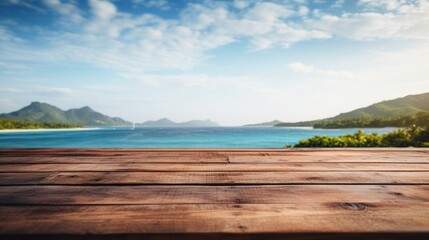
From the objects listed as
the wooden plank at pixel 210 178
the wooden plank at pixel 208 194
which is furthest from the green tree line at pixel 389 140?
→ the wooden plank at pixel 208 194

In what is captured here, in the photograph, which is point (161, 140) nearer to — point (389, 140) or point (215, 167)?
point (389, 140)

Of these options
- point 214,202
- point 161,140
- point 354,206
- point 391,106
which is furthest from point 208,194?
point 391,106

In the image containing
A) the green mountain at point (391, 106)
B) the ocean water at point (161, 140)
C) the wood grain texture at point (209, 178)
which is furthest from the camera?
the green mountain at point (391, 106)

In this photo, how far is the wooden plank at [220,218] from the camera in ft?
2.39

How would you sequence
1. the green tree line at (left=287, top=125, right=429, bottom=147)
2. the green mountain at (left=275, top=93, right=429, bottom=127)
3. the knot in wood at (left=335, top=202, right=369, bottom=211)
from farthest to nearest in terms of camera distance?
the green mountain at (left=275, top=93, right=429, bottom=127), the green tree line at (left=287, top=125, right=429, bottom=147), the knot in wood at (left=335, top=202, right=369, bottom=211)

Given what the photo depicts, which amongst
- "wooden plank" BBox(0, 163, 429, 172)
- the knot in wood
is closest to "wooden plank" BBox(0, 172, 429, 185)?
"wooden plank" BBox(0, 163, 429, 172)

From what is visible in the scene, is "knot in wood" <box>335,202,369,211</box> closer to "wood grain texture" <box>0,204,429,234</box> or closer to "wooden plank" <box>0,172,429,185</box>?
"wood grain texture" <box>0,204,429,234</box>

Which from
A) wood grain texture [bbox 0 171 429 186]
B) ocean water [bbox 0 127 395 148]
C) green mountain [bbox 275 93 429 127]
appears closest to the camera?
wood grain texture [bbox 0 171 429 186]

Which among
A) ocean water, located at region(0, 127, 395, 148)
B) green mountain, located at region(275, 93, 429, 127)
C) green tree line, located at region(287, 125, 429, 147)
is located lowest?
ocean water, located at region(0, 127, 395, 148)

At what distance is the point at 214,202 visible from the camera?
3.19 ft

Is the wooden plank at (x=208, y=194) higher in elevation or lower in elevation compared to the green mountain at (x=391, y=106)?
lower

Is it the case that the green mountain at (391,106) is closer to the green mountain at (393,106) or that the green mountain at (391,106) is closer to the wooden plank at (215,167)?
the green mountain at (393,106)

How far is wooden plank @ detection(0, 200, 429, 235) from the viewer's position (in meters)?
0.73

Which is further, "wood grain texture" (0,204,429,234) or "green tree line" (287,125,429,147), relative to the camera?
"green tree line" (287,125,429,147)
